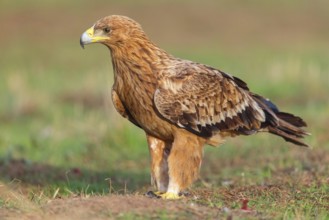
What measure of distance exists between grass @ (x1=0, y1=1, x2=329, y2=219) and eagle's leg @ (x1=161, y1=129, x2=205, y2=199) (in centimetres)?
A: 23

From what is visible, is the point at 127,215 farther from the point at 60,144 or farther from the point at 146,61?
the point at 60,144

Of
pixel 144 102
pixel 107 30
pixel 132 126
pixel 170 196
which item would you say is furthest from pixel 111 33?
pixel 132 126

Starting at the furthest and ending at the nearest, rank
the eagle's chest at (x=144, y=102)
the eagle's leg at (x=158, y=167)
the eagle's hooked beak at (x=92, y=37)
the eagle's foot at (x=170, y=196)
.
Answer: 1. the eagle's leg at (x=158, y=167)
2. the eagle's hooked beak at (x=92, y=37)
3. the eagle's chest at (x=144, y=102)
4. the eagle's foot at (x=170, y=196)

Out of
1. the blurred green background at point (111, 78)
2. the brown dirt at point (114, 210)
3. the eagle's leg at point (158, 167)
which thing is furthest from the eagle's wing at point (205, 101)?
the blurred green background at point (111, 78)

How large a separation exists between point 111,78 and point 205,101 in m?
10.2

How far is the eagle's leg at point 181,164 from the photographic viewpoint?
7.74m

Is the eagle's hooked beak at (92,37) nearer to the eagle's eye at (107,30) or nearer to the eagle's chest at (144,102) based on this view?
the eagle's eye at (107,30)

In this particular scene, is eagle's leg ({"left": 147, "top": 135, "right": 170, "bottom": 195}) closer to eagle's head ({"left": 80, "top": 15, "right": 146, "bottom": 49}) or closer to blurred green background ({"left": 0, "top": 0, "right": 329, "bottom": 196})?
eagle's head ({"left": 80, "top": 15, "right": 146, "bottom": 49})

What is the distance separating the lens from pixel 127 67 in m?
7.90

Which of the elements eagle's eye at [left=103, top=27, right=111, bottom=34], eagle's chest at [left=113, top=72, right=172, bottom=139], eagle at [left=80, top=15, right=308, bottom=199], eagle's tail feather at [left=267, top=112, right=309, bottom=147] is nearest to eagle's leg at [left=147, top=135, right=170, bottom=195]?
eagle at [left=80, top=15, right=308, bottom=199]

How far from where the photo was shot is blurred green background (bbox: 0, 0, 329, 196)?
37.6 ft

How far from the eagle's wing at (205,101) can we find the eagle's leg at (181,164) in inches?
5.5

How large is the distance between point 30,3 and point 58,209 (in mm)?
28186

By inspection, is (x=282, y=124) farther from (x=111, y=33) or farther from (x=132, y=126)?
(x=132, y=126)
